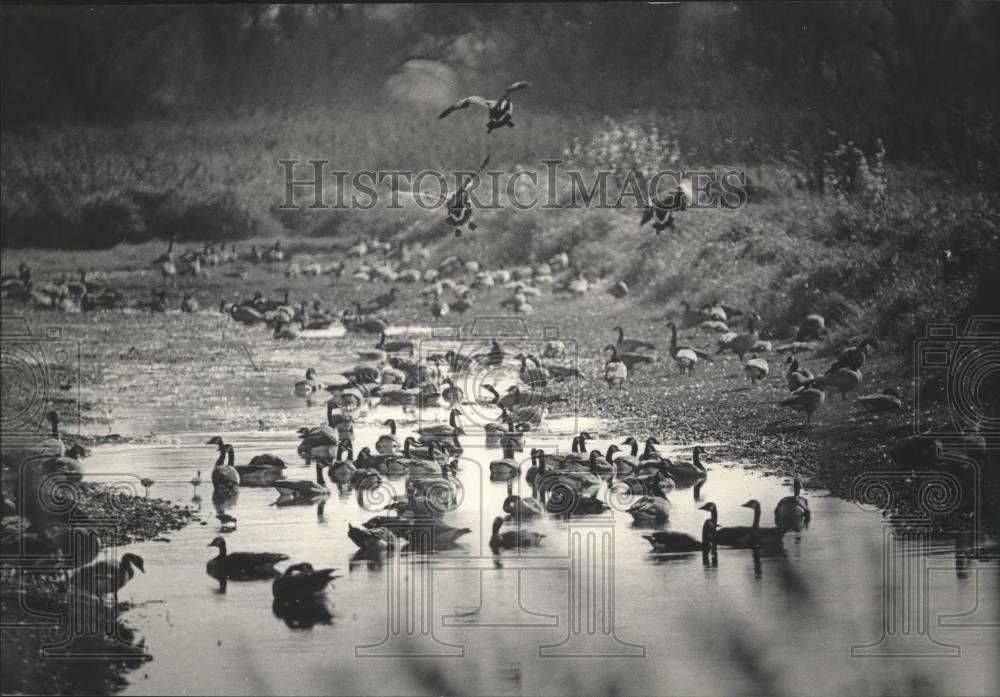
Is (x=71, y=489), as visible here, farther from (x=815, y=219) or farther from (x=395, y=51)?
(x=815, y=219)

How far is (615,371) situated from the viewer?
4.61 meters

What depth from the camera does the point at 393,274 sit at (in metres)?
4.68

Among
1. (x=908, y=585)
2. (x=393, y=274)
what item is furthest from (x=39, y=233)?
(x=908, y=585)

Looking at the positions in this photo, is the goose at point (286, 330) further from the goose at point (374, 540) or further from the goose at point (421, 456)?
the goose at point (374, 540)

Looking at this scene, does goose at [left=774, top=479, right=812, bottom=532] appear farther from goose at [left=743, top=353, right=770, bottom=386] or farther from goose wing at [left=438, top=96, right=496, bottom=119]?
goose wing at [left=438, top=96, right=496, bottom=119]

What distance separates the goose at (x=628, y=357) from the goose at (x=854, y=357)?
62 cm

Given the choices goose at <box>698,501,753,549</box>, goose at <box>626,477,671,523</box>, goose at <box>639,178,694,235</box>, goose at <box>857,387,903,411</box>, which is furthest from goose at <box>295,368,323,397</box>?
goose at <box>857,387,903,411</box>

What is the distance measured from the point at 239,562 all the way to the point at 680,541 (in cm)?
146

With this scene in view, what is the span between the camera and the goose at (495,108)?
464 cm

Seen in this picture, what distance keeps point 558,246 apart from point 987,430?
5.15 ft

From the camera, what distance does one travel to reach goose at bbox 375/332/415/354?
4.64 m

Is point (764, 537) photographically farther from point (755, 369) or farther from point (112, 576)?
point (112, 576)

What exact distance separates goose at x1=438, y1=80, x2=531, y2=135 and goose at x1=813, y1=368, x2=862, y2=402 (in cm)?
136

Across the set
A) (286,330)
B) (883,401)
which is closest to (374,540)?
(286,330)
